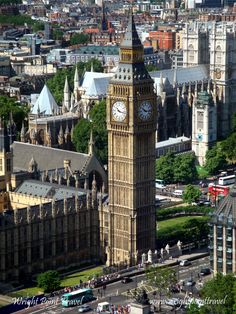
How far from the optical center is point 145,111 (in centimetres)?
11250

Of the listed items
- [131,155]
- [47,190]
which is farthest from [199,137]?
[131,155]

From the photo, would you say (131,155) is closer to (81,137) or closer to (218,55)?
(81,137)

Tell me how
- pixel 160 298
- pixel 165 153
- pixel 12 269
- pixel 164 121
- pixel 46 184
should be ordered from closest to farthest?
1. pixel 160 298
2. pixel 12 269
3. pixel 46 184
4. pixel 165 153
5. pixel 164 121

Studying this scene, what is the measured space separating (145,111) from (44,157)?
87.4ft

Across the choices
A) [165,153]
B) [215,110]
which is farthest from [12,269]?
[215,110]

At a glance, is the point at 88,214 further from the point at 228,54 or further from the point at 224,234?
the point at 228,54

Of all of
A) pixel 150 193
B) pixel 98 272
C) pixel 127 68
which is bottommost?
pixel 98 272

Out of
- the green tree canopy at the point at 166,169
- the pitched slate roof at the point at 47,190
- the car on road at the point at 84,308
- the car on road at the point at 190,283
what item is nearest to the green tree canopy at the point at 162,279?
the car on road at the point at 190,283

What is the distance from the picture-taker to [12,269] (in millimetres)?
109750

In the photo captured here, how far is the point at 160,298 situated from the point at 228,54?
8993 cm

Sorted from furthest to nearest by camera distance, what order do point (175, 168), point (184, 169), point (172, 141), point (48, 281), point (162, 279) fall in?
point (172, 141), point (184, 169), point (175, 168), point (48, 281), point (162, 279)

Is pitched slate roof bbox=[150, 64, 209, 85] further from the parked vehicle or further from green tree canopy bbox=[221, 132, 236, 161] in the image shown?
the parked vehicle

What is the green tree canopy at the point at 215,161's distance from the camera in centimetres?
16000

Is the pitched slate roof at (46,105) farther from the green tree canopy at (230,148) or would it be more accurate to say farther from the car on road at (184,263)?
the car on road at (184,263)
